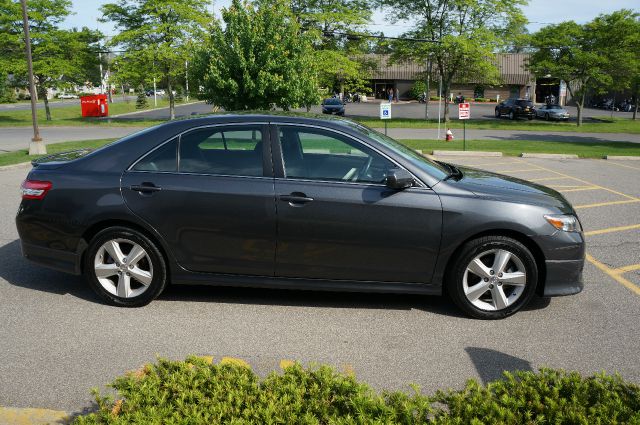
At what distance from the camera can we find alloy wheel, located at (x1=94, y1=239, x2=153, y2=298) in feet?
16.0

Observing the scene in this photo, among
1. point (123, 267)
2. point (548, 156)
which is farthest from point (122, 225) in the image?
point (548, 156)

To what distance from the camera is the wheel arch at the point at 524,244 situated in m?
4.73

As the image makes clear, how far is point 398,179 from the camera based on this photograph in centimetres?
460

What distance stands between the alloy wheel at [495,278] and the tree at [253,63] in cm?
1356

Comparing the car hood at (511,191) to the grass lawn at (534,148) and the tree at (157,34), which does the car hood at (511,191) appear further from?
the tree at (157,34)

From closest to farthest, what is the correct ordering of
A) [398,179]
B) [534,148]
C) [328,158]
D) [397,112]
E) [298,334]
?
1. [298,334]
2. [398,179]
3. [328,158]
4. [534,148]
5. [397,112]

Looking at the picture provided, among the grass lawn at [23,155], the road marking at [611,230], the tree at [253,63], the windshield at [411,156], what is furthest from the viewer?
the tree at [253,63]

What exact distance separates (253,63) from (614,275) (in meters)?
13.5

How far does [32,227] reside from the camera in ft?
16.6

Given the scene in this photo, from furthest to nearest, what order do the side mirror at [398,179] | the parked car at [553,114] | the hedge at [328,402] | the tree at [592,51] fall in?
the parked car at [553,114] → the tree at [592,51] → the side mirror at [398,179] → the hedge at [328,402]

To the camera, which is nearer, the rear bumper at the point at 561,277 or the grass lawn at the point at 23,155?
the rear bumper at the point at 561,277

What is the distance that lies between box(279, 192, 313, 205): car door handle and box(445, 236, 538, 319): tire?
135cm

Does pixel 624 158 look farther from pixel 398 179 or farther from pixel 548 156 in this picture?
pixel 398 179

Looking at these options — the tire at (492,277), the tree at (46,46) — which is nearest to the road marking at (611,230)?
the tire at (492,277)
